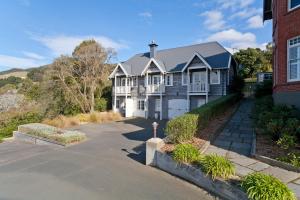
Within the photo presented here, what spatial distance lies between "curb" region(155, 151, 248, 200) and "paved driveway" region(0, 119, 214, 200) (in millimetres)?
255

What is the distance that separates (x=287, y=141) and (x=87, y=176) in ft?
23.5

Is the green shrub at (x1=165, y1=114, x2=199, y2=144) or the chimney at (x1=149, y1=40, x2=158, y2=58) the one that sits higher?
the chimney at (x1=149, y1=40, x2=158, y2=58)

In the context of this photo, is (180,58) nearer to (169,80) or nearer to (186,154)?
(169,80)

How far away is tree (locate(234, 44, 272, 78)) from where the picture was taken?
39156mm

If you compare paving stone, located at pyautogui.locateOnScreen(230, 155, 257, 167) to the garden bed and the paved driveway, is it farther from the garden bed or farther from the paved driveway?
the paved driveway

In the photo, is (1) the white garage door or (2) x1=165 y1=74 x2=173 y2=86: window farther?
(2) x1=165 y1=74 x2=173 y2=86: window

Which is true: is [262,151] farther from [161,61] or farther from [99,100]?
[99,100]

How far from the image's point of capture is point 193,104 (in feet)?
81.5

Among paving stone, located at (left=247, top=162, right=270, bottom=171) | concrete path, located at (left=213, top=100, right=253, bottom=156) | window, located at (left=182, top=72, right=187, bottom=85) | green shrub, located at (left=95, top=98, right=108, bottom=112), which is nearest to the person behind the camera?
paving stone, located at (left=247, top=162, right=270, bottom=171)

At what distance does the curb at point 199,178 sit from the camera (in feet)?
19.9

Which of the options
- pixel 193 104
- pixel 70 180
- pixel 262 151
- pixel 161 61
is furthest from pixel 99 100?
pixel 262 151

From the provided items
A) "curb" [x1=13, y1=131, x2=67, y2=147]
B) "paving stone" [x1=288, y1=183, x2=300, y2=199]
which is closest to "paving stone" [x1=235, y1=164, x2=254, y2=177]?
"paving stone" [x1=288, y1=183, x2=300, y2=199]

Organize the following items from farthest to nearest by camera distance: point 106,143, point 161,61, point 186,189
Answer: point 161,61, point 106,143, point 186,189

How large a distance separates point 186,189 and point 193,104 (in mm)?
18192
